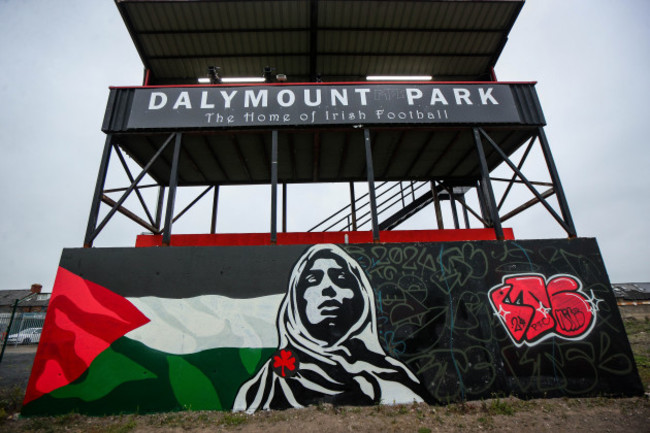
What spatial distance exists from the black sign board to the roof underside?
230 cm

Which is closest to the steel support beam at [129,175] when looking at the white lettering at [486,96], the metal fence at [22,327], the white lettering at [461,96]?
the white lettering at [461,96]

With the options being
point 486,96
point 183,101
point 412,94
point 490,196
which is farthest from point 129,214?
point 486,96

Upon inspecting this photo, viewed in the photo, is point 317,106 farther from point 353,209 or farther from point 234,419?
point 234,419

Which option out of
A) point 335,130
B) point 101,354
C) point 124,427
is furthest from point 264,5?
point 124,427

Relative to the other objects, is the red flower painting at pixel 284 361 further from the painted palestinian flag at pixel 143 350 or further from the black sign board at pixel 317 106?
the black sign board at pixel 317 106

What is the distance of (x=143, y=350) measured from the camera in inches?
213

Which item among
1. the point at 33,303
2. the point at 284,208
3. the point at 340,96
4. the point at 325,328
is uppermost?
the point at 340,96

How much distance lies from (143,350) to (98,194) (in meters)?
3.78

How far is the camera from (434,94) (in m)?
7.49

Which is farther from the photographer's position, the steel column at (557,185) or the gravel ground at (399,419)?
the steel column at (557,185)

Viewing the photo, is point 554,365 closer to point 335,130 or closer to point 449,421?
point 449,421

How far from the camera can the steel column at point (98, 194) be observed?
6.26m

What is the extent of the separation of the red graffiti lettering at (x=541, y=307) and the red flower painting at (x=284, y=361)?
4131 millimetres

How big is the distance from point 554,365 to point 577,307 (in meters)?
1.32
